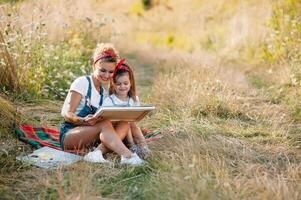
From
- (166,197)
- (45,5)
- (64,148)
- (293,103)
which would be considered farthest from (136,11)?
(166,197)

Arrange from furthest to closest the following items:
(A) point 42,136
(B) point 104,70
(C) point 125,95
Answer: (A) point 42,136 < (C) point 125,95 < (B) point 104,70

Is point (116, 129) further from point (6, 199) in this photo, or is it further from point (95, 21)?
point (95, 21)

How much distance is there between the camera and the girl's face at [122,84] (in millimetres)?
5031

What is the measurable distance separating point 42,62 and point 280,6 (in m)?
4.05

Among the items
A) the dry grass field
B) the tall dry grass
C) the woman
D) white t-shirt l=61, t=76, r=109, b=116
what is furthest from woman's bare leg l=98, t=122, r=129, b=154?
the tall dry grass

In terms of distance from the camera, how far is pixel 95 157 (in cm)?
468

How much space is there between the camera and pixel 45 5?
26.2 feet

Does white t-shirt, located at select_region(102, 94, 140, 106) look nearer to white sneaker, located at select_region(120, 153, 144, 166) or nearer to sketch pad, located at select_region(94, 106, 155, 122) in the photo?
sketch pad, located at select_region(94, 106, 155, 122)

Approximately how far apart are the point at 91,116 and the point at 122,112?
326mm

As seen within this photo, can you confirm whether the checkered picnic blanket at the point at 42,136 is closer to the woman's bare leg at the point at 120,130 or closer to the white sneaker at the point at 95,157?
the woman's bare leg at the point at 120,130

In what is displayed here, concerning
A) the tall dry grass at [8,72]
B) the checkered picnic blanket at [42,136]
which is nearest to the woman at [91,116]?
the checkered picnic blanket at [42,136]

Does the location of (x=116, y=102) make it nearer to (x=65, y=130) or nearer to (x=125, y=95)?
(x=125, y=95)

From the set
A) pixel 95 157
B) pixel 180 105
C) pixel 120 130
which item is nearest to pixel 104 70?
pixel 120 130

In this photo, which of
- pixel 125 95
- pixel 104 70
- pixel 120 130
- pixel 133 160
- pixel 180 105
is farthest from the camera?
pixel 180 105
